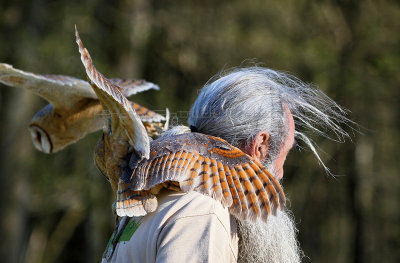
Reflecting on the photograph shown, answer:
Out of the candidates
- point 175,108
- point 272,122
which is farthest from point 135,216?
point 175,108

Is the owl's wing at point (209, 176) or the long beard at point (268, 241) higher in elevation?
the owl's wing at point (209, 176)

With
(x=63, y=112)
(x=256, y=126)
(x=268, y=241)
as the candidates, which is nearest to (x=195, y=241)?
(x=268, y=241)

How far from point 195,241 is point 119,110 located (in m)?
0.56

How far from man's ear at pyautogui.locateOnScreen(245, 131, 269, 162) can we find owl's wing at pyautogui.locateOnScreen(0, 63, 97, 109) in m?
0.95

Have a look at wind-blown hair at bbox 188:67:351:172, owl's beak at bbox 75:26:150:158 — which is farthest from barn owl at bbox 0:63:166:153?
owl's beak at bbox 75:26:150:158

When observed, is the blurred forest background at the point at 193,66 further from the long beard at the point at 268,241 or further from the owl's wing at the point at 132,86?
the long beard at the point at 268,241

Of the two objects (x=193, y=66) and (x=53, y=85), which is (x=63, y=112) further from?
(x=193, y=66)

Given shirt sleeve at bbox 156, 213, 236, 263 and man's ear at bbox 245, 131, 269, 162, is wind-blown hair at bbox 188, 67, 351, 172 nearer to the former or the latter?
man's ear at bbox 245, 131, 269, 162

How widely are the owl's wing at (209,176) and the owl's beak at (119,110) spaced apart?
7cm

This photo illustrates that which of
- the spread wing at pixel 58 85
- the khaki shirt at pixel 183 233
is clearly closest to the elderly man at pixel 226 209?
the khaki shirt at pixel 183 233

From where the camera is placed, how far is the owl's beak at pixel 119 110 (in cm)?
211

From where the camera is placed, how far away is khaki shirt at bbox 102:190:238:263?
202 centimetres

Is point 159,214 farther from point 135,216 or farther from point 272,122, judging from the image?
point 272,122

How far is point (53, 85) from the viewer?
3.12 meters
